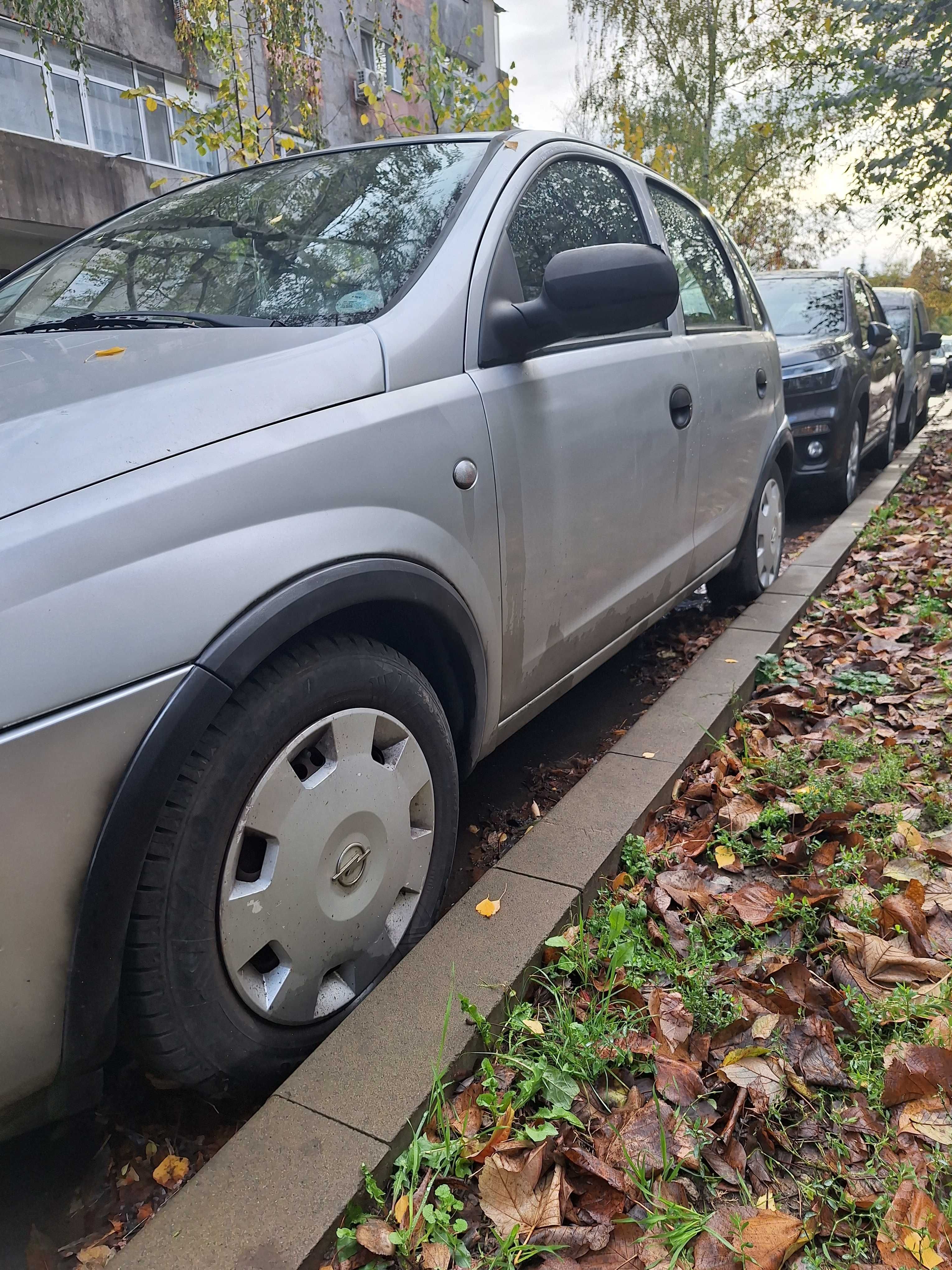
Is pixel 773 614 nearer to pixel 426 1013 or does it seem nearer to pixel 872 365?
pixel 426 1013

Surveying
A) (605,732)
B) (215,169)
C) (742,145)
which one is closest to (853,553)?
(605,732)

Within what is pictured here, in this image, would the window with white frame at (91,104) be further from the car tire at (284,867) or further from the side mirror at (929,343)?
the car tire at (284,867)

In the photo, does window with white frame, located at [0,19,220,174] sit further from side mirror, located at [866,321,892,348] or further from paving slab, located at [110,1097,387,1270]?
paving slab, located at [110,1097,387,1270]

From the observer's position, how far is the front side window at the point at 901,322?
11781 mm

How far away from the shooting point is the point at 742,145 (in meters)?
19.2

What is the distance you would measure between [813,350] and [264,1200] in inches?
264

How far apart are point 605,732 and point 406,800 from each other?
5.45ft

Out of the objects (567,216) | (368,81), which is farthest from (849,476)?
(368,81)

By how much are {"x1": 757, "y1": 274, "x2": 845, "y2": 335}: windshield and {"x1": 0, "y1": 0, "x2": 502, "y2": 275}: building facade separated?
7.45 m

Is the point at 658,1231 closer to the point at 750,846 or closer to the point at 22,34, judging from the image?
the point at 750,846

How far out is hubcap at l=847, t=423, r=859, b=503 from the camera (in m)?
6.78

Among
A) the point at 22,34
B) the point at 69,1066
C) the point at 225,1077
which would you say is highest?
the point at 22,34

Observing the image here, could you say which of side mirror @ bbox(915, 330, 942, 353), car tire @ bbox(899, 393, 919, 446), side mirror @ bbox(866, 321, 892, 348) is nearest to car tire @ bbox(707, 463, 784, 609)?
side mirror @ bbox(866, 321, 892, 348)

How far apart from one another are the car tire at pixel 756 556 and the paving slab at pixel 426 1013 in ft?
7.63
